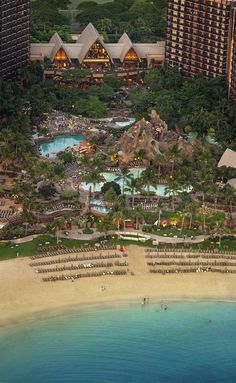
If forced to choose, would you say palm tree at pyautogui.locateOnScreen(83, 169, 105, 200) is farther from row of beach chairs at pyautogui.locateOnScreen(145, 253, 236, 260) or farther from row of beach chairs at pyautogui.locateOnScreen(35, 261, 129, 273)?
row of beach chairs at pyautogui.locateOnScreen(35, 261, 129, 273)

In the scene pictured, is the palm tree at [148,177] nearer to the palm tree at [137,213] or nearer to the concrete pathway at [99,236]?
the palm tree at [137,213]

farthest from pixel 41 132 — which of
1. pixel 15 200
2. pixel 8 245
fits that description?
pixel 8 245

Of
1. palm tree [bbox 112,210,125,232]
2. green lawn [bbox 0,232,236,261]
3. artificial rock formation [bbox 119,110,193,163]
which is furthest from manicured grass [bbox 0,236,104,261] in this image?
artificial rock formation [bbox 119,110,193,163]

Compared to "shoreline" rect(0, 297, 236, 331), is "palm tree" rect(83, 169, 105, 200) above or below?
above

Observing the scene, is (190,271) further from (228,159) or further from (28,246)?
(228,159)


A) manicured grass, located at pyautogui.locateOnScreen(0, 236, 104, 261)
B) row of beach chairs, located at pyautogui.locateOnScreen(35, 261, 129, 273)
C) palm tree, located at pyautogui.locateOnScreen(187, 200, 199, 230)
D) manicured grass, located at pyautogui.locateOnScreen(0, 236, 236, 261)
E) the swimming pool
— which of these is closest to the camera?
row of beach chairs, located at pyautogui.locateOnScreen(35, 261, 129, 273)

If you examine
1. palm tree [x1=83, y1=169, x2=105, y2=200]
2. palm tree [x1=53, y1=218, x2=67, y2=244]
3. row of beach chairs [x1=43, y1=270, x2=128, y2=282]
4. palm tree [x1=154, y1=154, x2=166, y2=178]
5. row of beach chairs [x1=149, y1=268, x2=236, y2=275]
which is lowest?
row of beach chairs [x1=149, y1=268, x2=236, y2=275]
